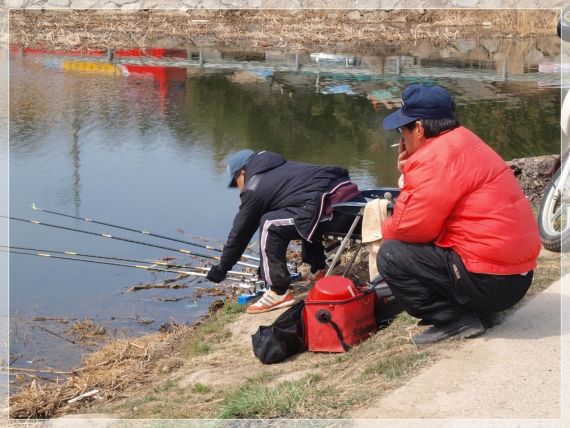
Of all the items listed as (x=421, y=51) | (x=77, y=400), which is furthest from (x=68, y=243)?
(x=421, y=51)

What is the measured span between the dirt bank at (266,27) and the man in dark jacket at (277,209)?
11.5 m

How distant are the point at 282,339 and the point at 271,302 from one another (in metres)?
1.09

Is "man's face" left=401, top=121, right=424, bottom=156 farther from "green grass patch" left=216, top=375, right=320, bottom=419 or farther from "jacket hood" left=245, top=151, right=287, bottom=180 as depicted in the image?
"jacket hood" left=245, top=151, right=287, bottom=180

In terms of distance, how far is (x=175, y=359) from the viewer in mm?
Result: 6477

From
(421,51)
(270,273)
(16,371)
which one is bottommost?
(16,371)

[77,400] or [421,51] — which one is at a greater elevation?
[421,51]

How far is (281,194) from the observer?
22.1 feet

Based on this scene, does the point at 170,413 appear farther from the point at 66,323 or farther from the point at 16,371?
the point at 66,323

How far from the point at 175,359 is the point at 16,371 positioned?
1.03 meters

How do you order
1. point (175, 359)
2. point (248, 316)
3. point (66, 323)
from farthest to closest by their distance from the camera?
point (66, 323), point (248, 316), point (175, 359)

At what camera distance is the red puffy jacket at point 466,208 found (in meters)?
4.80

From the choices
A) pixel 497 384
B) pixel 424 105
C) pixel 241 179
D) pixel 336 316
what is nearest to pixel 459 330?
pixel 497 384

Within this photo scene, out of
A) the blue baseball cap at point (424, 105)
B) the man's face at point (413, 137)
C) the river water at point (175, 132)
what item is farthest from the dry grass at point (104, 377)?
the blue baseball cap at point (424, 105)

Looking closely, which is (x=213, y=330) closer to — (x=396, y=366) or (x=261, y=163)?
(x=261, y=163)
